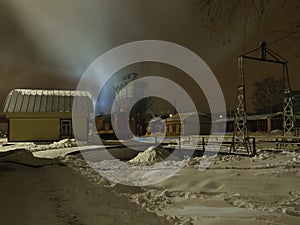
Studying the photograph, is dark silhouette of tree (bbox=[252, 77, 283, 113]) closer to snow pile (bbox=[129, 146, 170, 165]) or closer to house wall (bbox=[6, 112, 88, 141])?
house wall (bbox=[6, 112, 88, 141])

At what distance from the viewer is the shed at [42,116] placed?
95.1ft

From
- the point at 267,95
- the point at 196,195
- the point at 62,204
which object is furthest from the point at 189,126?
the point at 62,204

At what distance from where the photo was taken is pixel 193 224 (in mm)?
4547

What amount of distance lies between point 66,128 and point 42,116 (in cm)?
262

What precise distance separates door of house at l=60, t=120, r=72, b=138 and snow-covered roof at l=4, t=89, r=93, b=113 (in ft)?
4.09

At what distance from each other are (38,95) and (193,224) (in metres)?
30.8

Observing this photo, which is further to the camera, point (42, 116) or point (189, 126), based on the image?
point (189, 126)

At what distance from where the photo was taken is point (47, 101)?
31.4m

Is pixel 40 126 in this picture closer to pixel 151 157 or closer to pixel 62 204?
pixel 151 157

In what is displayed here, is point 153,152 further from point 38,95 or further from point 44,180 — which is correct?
point 38,95

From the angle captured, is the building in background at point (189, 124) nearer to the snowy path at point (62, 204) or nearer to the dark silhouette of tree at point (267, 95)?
the dark silhouette of tree at point (267, 95)

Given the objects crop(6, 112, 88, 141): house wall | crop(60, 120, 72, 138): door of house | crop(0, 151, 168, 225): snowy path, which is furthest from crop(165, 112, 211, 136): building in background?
crop(0, 151, 168, 225): snowy path

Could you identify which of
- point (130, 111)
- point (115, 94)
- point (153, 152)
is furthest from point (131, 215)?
point (115, 94)

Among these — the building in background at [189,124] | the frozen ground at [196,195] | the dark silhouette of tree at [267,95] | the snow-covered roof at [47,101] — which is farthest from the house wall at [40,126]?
the dark silhouette of tree at [267,95]
